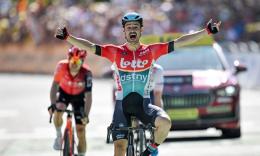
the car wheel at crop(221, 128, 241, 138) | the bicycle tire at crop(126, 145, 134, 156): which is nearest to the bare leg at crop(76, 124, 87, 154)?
the bicycle tire at crop(126, 145, 134, 156)

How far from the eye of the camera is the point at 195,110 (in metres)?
15.9

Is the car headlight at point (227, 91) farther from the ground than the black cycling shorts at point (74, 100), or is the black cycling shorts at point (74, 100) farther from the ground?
the car headlight at point (227, 91)

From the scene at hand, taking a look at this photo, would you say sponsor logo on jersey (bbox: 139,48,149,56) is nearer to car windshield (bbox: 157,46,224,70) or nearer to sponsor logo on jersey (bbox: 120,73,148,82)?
sponsor logo on jersey (bbox: 120,73,148,82)

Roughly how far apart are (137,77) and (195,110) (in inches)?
245

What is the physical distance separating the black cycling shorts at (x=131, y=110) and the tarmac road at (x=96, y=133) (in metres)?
4.61

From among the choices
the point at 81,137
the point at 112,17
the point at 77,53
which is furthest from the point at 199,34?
the point at 112,17

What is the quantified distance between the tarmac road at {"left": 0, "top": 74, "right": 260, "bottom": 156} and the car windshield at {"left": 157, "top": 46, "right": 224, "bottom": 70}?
1.32 meters

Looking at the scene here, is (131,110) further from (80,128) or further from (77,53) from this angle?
(80,128)

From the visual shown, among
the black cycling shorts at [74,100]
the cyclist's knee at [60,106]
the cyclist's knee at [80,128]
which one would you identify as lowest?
the cyclist's knee at [80,128]

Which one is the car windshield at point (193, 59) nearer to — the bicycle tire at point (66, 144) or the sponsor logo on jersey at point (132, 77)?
the bicycle tire at point (66, 144)

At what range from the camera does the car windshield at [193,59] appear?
1677 cm

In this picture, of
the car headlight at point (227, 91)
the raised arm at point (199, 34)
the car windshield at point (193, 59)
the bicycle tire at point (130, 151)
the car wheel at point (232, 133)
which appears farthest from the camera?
the car windshield at point (193, 59)

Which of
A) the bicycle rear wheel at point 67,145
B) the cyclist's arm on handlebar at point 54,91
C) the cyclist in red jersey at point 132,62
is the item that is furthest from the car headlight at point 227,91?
the cyclist in red jersey at point 132,62

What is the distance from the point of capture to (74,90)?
40.4 ft
